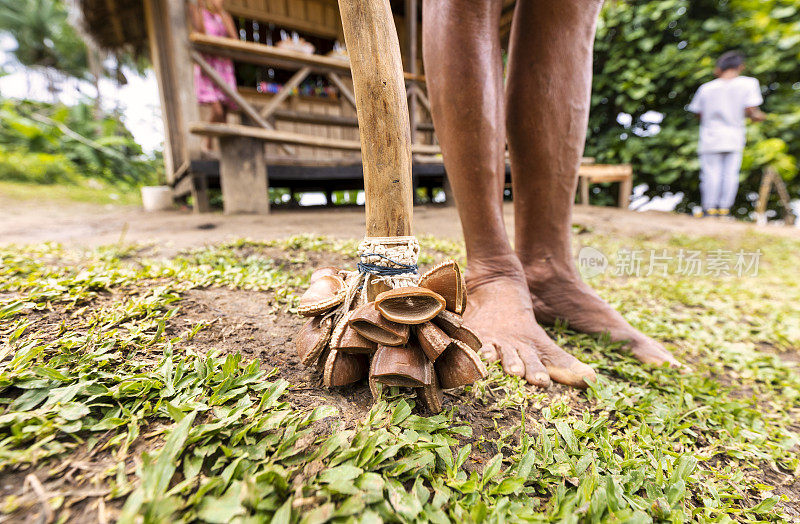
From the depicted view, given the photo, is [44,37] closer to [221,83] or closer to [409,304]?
[221,83]

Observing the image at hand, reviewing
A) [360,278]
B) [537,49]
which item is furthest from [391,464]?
[537,49]

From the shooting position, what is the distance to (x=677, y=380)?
130cm

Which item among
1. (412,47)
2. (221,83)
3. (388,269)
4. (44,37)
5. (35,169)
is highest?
(44,37)

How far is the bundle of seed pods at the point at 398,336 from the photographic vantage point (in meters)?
0.73

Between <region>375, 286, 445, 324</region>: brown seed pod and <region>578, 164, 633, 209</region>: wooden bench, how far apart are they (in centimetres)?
571

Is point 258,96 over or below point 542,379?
over

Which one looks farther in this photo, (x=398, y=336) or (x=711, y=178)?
(x=711, y=178)

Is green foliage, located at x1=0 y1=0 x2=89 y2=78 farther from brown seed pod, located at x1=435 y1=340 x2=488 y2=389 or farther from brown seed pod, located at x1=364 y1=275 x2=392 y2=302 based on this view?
brown seed pod, located at x1=435 y1=340 x2=488 y2=389

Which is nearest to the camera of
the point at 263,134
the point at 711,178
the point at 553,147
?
the point at 553,147

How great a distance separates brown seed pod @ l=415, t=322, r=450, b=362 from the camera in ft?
2.38

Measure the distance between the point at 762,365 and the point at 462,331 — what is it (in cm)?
173

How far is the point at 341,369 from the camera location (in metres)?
0.81

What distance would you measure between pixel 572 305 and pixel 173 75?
6.15 m

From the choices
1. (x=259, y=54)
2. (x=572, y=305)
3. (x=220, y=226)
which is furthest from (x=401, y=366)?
(x=259, y=54)
